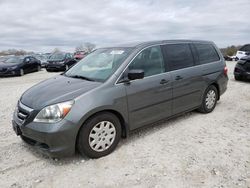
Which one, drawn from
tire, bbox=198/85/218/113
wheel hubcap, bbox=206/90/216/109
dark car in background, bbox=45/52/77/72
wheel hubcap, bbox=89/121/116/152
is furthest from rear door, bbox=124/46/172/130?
dark car in background, bbox=45/52/77/72

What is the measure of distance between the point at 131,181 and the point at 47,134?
123cm

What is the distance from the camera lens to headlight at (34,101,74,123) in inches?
129

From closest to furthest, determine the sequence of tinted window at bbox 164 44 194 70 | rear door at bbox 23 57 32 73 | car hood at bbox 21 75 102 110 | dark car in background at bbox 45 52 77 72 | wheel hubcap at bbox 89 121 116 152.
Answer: car hood at bbox 21 75 102 110 < wheel hubcap at bbox 89 121 116 152 < tinted window at bbox 164 44 194 70 < rear door at bbox 23 57 32 73 < dark car in background at bbox 45 52 77 72

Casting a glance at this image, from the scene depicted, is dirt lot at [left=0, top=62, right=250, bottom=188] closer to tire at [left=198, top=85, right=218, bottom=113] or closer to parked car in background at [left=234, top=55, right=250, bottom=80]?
tire at [left=198, top=85, right=218, bottom=113]

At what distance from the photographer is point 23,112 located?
3590 millimetres

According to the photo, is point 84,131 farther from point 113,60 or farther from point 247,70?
point 247,70

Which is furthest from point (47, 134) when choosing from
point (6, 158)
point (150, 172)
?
point (150, 172)

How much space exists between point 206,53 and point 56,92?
361cm

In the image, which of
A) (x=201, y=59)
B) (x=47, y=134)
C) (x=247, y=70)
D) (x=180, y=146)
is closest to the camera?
(x=47, y=134)

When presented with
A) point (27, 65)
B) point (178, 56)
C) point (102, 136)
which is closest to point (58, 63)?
point (27, 65)

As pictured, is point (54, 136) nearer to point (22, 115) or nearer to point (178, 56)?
point (22, 115)

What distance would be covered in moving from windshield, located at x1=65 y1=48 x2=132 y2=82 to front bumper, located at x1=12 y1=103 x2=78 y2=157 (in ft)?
3.16

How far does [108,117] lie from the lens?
3.65 m

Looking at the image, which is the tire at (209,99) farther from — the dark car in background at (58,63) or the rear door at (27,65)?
the rear door at (27,65)
